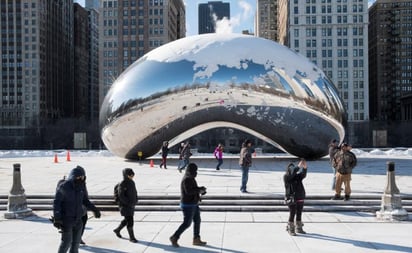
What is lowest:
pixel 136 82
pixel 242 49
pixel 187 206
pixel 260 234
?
pixel 260 234

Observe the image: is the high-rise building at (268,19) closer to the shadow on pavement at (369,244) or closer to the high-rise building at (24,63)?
the high-rise building at (24,63)

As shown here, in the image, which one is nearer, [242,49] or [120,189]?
[120,189]

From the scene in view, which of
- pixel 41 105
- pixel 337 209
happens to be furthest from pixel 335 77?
pixel 337 209

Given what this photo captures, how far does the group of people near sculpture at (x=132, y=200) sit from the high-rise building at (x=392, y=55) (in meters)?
122

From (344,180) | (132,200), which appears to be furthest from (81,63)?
(132,200)

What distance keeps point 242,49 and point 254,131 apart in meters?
4.13

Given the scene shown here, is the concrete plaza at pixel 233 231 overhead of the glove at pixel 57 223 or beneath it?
beneath

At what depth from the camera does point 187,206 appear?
7652mm

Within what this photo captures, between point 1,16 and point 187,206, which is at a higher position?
point 1,16

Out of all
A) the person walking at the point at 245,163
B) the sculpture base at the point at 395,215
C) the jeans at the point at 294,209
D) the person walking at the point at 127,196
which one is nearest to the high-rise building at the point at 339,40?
the person walking at the point at 245,163

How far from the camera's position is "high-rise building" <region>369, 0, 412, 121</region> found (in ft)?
412

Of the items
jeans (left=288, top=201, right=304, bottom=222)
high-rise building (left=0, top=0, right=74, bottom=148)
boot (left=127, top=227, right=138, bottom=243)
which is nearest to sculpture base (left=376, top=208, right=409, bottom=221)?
jeans (left=288, top=201, right=304, bottom=222)

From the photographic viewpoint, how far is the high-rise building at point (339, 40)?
Answer: 98.8 meters

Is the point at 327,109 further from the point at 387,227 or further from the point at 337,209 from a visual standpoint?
the point at 387,227
